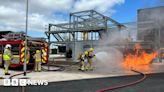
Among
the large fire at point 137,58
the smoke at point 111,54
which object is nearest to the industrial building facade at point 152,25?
the large fire at point 137,58

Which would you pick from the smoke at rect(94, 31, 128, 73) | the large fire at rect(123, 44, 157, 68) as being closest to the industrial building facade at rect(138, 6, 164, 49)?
the large fire at rect(123, 44, 157, 68)

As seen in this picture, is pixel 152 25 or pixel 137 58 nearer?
pixel 152 25

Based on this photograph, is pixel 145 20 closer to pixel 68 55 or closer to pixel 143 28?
pixel 143 28

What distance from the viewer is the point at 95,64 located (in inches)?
1037

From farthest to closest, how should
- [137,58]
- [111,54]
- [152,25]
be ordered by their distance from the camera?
[137,58]
[111,54]
[152,25]

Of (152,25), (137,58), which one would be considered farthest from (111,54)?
(152,25)

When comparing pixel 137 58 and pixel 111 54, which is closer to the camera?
pixel 111 54

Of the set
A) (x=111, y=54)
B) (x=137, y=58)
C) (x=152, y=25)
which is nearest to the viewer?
(x=152, y=25)

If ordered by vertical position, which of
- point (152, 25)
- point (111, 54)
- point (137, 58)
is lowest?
point (137, 58)

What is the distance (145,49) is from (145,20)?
14.3ft

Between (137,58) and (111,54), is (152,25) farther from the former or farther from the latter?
(111,54)

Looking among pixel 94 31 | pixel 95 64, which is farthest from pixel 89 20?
pixel 95 64

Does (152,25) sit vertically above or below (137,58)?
above

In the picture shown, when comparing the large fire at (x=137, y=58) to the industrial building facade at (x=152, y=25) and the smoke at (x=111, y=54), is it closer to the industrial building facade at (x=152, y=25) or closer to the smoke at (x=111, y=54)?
the smoke at (x=111, y=54)
